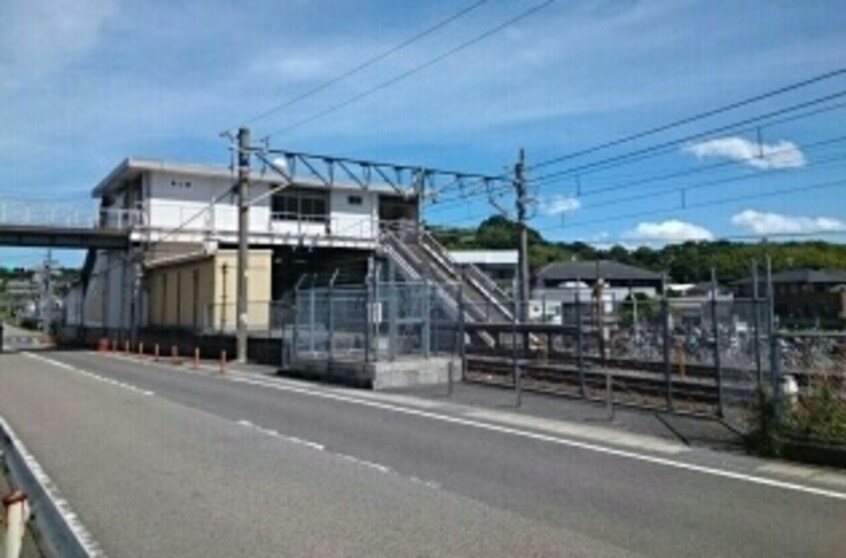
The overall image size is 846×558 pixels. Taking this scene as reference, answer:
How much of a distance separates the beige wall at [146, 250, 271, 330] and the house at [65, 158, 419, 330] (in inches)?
2.2

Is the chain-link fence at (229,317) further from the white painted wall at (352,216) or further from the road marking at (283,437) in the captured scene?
the road marking at (283,437)

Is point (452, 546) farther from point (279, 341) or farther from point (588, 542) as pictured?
point (279, 341)

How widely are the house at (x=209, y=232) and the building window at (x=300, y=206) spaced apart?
0.21 ft

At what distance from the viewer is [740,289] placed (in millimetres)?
35344

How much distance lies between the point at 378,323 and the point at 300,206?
3493 centimetres

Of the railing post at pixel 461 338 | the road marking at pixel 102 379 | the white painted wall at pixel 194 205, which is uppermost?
the white painted wall at pixel 194 205

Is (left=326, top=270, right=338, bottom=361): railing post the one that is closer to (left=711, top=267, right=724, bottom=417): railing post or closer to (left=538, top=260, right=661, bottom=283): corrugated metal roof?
(left=711, top=267, right=724, bottom=417): railing post

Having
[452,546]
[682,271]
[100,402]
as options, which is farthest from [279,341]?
[682,271]

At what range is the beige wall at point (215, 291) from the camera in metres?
41.6

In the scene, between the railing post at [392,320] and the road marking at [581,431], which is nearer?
the road marking at [581,431]

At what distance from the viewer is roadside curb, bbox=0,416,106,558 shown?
275 inches

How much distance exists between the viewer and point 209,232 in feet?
169

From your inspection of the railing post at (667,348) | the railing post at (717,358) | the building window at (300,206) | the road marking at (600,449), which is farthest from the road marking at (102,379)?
the building window at (300,206)

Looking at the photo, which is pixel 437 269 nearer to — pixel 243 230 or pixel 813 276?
pixel 243 230
